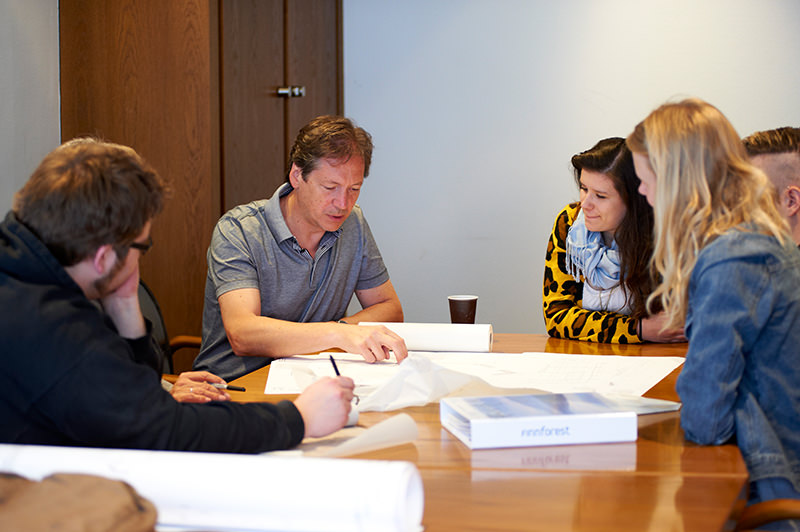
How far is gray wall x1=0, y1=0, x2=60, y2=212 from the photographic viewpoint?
99.8 inches

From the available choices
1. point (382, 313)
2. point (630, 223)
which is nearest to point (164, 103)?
point (382, 313)

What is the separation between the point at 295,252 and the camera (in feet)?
7.71

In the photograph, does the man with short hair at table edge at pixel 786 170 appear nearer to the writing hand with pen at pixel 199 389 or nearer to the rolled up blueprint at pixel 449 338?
the rolled up blueprint at pixel 449 338

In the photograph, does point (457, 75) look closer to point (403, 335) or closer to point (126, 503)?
point (403, 335)

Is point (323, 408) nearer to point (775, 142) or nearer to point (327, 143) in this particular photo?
point (327, 143)

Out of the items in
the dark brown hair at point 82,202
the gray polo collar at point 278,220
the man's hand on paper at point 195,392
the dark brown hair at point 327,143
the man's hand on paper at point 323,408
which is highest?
the dark brown hair at point 327,143

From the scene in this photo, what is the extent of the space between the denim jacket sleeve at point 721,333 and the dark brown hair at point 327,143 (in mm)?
1282

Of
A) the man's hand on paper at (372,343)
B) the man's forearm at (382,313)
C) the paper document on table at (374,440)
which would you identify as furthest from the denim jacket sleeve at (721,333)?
the man's forearm at (382,313)

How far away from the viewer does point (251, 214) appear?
7.70 feet

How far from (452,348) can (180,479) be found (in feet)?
3.90

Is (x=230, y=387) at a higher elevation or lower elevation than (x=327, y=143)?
lower

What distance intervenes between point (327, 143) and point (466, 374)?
3.33ft

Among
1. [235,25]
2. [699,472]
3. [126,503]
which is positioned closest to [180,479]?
[126,503]

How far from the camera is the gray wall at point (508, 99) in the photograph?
11.8 ft
